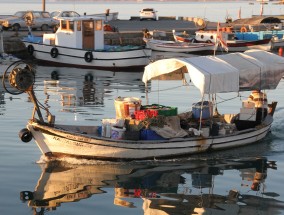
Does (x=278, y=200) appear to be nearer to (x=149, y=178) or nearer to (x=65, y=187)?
(x=149, y=178)

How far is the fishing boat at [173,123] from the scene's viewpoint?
18906mm

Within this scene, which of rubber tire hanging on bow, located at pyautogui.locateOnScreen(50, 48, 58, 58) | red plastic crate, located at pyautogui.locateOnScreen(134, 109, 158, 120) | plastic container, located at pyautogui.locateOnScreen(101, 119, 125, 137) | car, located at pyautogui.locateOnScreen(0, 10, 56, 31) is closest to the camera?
plastic container, located at pyautogui.locateOnScreen(101, 119, 125, 137)

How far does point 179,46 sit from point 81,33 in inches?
379

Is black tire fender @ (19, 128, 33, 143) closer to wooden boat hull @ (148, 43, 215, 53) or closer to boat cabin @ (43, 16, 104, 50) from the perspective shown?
boat cabin @ (43, 16, 104, 50)

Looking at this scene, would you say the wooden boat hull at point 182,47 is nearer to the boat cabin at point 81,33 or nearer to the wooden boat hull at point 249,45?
the wooden boat hull at point 249,45

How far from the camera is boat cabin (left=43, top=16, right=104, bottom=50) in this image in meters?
40.8

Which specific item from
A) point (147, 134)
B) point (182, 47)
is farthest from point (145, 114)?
point (182, 47)

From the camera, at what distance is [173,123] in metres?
19.9

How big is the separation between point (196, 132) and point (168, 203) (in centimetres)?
430

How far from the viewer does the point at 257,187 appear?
17.7 metres

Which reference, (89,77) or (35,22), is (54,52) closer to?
(89,77)

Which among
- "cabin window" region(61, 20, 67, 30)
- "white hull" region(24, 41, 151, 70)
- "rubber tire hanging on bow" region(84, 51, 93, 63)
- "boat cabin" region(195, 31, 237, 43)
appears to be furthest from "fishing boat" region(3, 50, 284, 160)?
"boat cabin" region(195, 31, 237, 43)

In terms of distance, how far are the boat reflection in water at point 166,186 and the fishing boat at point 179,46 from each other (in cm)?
2862

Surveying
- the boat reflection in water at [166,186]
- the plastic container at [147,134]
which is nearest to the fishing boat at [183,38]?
the boat reflection in water at [166,186]
